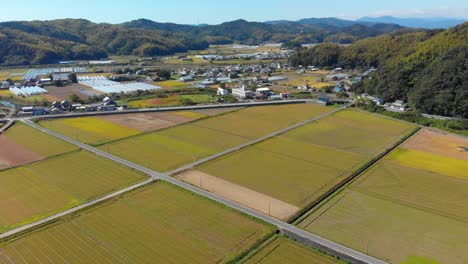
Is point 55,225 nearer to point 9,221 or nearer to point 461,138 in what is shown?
point 9,221

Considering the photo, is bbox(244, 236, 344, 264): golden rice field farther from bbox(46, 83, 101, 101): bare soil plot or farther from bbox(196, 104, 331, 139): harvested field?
bbox(46, 83, 101, 101): bare soil plot

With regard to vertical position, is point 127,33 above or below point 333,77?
above

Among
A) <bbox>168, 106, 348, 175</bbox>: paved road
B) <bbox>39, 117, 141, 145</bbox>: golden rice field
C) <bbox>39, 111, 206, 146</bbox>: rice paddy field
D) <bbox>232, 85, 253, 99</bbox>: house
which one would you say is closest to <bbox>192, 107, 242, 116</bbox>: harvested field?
<bbox>39, 111, 206, 146</bbox>: rice paddy field

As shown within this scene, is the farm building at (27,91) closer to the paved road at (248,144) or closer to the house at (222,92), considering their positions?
the house at (222,92)

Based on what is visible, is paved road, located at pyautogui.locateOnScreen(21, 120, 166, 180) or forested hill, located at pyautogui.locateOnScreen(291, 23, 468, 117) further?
forested hill, located at pyautogui.locateOnScreen(291, 23, 468, 117)

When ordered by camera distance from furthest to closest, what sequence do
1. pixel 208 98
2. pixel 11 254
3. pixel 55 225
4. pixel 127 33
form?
1. pixel 127 33
2. pixel 208 98
3. pixel 55 225
4. pixel 11 254

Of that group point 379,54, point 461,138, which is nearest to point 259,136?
point 461,138

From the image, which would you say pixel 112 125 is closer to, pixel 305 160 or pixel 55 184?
pixel 55 184

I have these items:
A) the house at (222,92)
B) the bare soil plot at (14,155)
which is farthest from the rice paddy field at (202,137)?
the house at (222,92)
